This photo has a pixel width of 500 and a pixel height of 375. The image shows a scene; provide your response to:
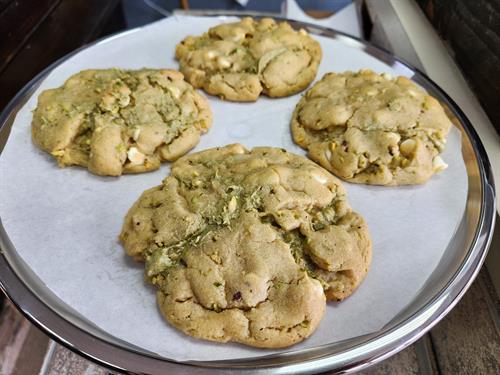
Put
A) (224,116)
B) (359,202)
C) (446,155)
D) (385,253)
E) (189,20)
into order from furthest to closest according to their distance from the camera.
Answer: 1. (189,20)
2. (224,116)
3. (446,155)
4. (359,202)
5. (385,253)

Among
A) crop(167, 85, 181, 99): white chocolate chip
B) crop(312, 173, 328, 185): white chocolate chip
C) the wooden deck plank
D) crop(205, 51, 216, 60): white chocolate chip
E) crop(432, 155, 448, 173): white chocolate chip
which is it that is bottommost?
the wooden deck plank

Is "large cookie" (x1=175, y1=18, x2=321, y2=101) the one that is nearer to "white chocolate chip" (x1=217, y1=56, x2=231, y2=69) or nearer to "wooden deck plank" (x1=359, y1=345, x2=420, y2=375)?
"white chocolate chip" (x1=217, y1=56, x2=231, y2=69)

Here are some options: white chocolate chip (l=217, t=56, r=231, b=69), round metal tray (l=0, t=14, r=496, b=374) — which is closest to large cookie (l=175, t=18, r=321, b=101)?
white chocolate chip (l=217, t=56, r=231, b=69)

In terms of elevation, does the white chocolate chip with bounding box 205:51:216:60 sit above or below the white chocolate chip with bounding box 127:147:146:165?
above

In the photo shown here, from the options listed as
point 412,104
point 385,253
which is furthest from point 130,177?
point 412,104

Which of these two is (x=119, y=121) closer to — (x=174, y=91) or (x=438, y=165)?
(x=174, y=91)

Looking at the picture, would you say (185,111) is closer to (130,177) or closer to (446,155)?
(130,177)

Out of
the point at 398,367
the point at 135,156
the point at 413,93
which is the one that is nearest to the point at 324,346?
the point at 398,367
